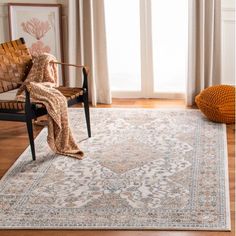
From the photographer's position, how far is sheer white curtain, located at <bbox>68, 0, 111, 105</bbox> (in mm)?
5609

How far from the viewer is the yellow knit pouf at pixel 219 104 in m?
4.99

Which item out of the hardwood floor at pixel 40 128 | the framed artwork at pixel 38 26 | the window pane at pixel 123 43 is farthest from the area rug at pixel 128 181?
the framed artwork at pixel 38 26

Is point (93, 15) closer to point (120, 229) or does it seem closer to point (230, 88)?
point (230, 88)

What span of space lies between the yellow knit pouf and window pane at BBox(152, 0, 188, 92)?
2.39ft

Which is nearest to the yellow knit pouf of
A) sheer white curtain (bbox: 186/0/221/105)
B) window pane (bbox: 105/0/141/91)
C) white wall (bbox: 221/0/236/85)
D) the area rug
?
the area rug

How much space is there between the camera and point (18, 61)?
4.87m

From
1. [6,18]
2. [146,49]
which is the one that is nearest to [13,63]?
[6,18]

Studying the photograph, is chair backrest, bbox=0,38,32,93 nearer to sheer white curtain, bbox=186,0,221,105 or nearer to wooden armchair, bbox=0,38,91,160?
wooden armchair, bbox=0,38,91,160

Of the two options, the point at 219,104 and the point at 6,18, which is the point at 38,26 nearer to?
the point at 6,18

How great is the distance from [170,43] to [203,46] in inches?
15.9

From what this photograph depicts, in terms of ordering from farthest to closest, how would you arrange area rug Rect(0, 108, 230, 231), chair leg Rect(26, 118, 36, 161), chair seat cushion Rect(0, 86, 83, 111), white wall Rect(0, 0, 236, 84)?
white wall Rect(0, 0, 236, 84)
chair seat cushion Rect(0, 86, 83, 111)
chair leg Rect(26, 118, 36, 161)
area rug Rect(0, 108, 230, 231)

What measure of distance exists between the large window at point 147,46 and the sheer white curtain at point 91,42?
0.12m

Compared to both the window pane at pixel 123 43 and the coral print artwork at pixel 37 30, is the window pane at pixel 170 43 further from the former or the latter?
the coral print artwork at pixel 37 30

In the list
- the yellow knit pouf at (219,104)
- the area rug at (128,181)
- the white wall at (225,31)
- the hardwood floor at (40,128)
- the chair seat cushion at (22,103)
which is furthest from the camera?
the white wall at (225,31)
